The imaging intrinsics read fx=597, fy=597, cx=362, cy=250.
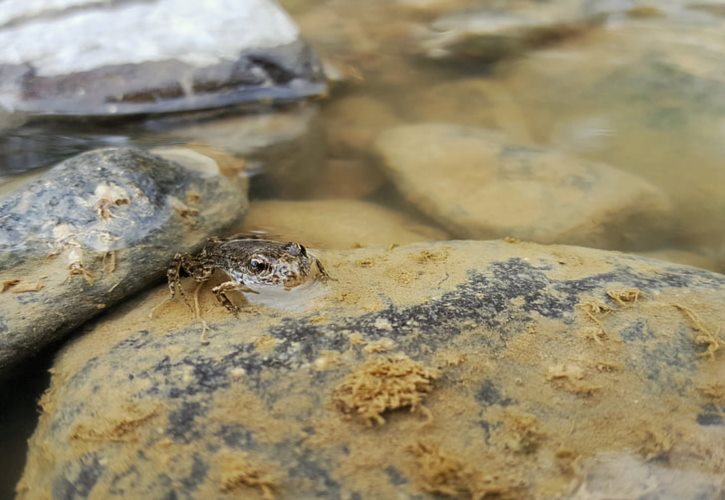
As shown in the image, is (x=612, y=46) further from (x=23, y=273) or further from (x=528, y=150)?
(x=23, y=273)

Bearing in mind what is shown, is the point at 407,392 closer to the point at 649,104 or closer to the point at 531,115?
the point at 531,115

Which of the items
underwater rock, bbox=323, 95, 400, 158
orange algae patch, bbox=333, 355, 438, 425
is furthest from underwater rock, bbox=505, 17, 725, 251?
orange algae patch, bbox=333, 355, 438, 425

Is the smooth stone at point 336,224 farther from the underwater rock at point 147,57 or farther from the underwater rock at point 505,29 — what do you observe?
the underwater rock at point 505,29

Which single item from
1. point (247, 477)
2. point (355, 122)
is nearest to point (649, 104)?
point (355, 122)

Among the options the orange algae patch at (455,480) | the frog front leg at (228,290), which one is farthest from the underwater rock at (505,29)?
the orange algae patch at (455,480)

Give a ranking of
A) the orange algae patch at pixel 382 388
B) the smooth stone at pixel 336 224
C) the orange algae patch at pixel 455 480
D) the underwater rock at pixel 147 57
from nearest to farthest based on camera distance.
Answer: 1. the orange algae patch at pixel 455 480
2. the orange algae patch at pixel 382 388
3. the smooth stone at pixel 336 224
4. the underwater rock at pixel 147 57

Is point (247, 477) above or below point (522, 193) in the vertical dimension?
above
